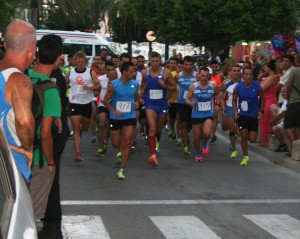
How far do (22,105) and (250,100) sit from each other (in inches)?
372

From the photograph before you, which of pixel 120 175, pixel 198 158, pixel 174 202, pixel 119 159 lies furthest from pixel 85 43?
pixel 174 202

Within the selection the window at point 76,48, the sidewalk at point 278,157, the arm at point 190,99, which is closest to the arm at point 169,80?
the arm at point 190,99

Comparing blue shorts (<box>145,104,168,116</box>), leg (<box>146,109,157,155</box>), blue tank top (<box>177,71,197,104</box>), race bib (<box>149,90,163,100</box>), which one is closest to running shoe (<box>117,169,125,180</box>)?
leg (<box>146,109,157,155</box>)

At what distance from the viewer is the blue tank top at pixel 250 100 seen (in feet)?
46.6

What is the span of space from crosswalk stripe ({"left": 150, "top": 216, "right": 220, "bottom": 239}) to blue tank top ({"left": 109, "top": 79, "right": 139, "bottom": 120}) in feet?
12.5

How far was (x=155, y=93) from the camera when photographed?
1458 centimetres

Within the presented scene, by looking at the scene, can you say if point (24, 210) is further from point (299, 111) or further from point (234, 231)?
point (299, 111)

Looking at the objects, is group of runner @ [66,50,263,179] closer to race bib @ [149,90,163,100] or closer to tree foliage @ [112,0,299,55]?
race bib @ [149,90,163,100]

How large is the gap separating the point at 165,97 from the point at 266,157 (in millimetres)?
2252

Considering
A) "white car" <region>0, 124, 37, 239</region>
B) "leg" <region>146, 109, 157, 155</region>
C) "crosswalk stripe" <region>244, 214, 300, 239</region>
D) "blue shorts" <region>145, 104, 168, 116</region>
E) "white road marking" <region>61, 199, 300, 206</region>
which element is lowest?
"white road marking" <region>61, 199, 300, 206</region>

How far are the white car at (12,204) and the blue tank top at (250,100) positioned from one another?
1063 centimetres

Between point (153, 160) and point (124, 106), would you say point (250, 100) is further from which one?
point (124, 106)

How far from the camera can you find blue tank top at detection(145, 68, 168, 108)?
14.5 m

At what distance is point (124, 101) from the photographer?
12.8m
